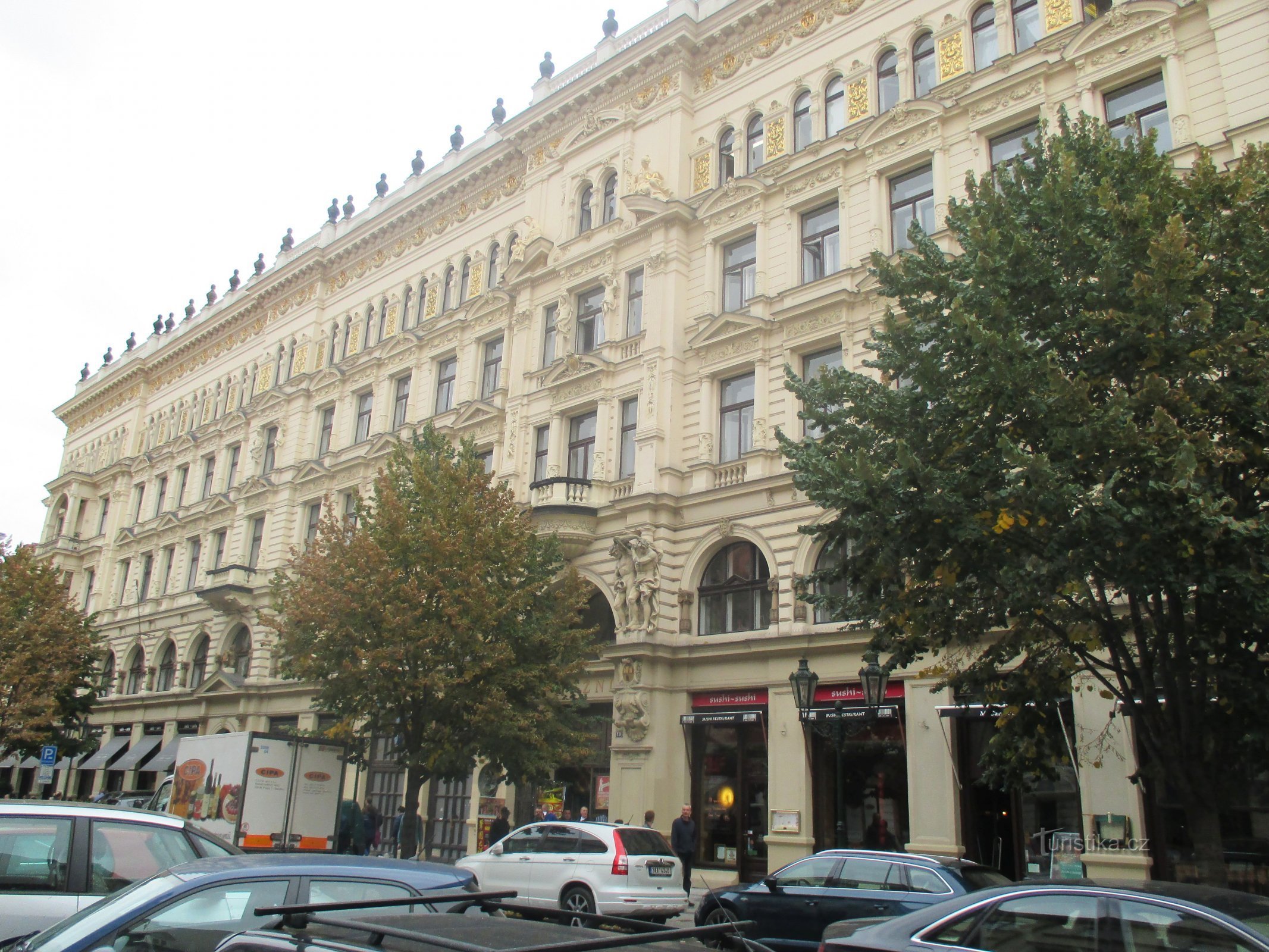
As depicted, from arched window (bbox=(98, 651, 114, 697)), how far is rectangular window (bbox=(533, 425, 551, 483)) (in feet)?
83.5

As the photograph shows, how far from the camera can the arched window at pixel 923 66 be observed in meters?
25.4

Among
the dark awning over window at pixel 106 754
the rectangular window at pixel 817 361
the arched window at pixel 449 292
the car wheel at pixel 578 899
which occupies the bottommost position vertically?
the car wheel at pixel 578 899

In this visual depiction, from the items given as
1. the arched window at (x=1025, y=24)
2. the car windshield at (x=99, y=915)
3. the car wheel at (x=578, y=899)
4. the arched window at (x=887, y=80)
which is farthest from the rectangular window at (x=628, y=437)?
the car windshield at (x=99, y=915)

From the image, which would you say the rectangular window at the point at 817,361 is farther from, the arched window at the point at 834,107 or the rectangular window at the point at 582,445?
the rectangular window at the point at 582,445

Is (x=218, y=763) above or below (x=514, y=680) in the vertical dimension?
below

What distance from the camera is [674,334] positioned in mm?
27625

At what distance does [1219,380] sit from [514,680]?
14.5 meters

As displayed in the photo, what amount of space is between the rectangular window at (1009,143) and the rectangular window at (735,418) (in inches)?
297

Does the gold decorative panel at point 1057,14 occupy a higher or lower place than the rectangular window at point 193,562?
→ higher

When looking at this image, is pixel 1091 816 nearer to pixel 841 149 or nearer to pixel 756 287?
pixel 756 287

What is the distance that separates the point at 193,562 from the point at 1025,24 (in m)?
37.9

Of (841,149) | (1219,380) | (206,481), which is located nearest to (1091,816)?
(1219,380)

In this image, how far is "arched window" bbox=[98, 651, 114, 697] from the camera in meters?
45.8

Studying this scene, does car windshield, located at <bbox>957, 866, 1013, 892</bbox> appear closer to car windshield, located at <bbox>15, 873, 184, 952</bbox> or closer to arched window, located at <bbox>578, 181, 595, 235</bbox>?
car windshield, located at <bbox>15, 873, 184, 952</bbox>
